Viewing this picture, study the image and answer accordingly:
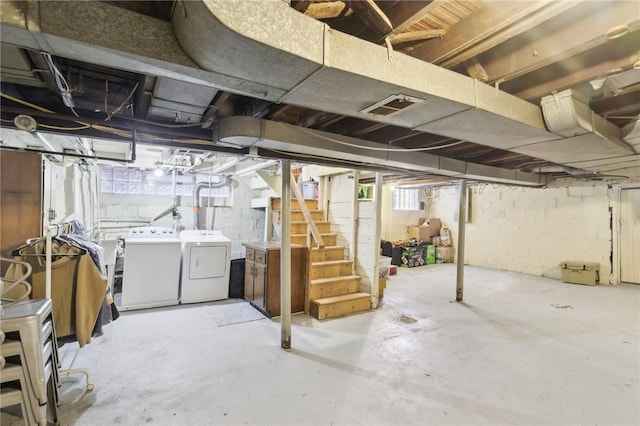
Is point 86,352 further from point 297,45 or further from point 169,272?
point 297,45

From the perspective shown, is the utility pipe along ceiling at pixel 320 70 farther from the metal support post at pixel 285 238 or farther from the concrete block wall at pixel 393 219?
the concrete block wall at pixel 393 219

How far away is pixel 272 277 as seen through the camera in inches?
153

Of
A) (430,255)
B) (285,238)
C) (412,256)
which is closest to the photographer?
(285,238)

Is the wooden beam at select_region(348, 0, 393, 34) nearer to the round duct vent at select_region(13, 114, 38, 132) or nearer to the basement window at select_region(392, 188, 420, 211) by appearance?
the round duct vent at select_region(13, 114, 38, 132)

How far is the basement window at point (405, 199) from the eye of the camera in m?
8.40

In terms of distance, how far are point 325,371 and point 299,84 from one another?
90.9 inches

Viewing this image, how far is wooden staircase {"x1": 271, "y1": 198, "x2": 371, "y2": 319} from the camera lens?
3.93 meters

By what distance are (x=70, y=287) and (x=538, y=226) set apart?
27.2 ft

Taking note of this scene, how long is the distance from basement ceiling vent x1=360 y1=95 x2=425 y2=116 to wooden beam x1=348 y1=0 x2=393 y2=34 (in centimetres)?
31

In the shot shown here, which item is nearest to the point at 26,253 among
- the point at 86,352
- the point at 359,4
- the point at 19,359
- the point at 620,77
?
the point at 19,359

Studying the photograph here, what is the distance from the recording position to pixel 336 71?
127 centimetres

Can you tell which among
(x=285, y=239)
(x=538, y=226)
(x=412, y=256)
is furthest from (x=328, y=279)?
(x=538, y=226)

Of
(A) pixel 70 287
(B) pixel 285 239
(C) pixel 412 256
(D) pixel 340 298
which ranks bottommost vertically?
(D) pixel 340 298

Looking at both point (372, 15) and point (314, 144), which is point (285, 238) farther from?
point (372, 15)
